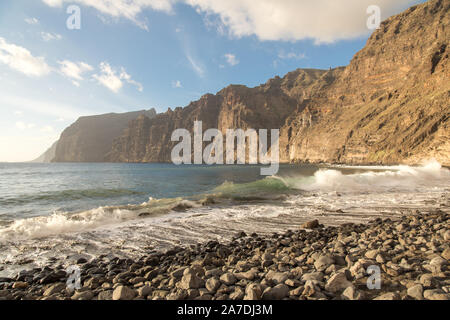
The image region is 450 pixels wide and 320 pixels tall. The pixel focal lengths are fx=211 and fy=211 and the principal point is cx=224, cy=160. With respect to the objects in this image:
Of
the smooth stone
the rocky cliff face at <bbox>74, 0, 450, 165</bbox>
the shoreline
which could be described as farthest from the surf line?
the smooth stone

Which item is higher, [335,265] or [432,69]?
[432,69]

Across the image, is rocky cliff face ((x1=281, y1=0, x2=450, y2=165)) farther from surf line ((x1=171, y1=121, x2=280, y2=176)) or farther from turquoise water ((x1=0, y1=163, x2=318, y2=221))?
turquoise water ((x1=0, y1=163, x2=318, y2=221))

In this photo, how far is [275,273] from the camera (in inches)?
174

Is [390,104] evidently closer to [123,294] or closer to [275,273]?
[275,273]

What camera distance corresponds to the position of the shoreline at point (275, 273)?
144 inches

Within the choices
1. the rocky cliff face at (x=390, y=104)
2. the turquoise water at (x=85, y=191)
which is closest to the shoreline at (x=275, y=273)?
the turquoise water at (x=85, y=191)

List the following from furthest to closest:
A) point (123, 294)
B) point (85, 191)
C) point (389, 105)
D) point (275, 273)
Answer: point (389, 105), point (85, 191), point (275, 273), point (123, 294)

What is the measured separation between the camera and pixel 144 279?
16.1ft

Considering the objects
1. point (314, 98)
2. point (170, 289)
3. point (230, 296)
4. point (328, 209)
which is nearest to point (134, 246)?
point (170, 289)

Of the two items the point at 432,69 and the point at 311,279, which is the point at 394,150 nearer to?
the point at 432,69

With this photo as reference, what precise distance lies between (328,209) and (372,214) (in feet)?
8.02

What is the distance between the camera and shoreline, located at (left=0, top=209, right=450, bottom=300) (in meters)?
3.65

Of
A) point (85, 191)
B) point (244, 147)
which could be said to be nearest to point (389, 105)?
point (85, 191)
